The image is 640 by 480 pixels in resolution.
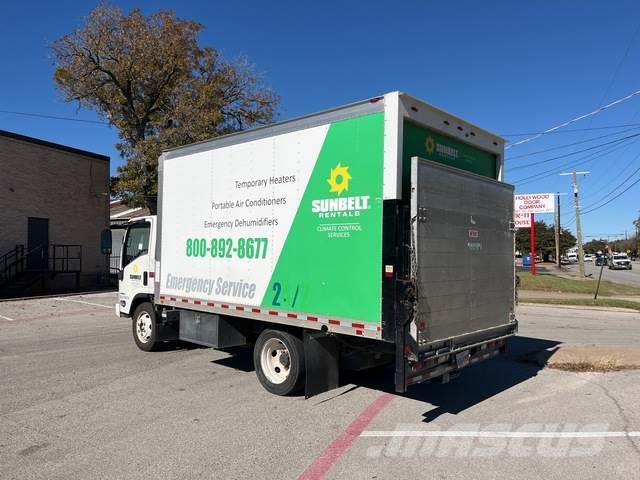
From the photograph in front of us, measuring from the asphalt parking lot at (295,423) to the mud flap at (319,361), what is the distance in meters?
0.23

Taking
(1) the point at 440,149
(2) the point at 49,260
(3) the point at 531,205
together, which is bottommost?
(2) the point at 49,260

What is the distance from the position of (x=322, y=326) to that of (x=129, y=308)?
5.21 m

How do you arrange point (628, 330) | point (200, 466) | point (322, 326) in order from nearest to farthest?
point (200, 466), point (322, 326), point (628, 330)

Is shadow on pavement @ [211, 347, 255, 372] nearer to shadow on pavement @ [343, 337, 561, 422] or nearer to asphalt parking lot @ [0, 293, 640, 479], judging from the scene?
asphalt parking lot @ [0, 293, 640, 479]

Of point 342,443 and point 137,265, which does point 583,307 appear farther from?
point 342,443

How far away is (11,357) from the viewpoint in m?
9.02

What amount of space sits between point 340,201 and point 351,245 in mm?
523

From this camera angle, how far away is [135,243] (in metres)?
9.59

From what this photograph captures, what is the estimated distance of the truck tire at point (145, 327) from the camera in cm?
896

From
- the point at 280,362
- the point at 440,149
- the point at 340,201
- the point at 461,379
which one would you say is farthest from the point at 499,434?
the point at 440,149

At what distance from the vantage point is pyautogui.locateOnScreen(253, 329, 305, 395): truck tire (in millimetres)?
6258

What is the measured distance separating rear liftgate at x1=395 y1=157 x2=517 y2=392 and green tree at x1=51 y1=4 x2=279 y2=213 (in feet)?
63.5

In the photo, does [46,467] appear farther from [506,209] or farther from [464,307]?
[506,209]

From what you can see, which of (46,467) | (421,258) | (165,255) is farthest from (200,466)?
(165,255)
